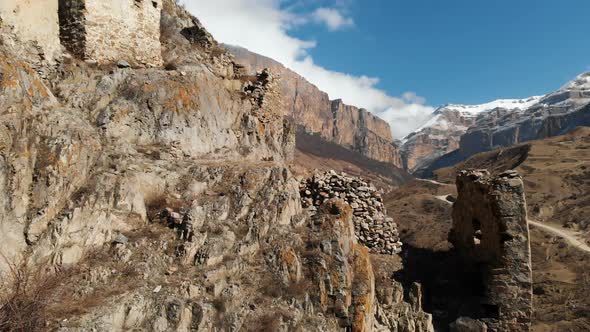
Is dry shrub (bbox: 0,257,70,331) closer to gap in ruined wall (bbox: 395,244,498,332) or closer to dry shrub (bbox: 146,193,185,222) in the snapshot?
dry shrub (bbox: 146,193,185,222)

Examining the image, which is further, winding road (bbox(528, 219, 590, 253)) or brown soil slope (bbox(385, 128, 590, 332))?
winding road (bbox(528, 219, 590, 253))

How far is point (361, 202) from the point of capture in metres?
16.3

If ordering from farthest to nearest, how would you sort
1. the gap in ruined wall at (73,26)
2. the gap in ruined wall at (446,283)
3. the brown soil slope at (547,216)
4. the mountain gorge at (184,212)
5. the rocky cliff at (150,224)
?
the brown soil slope at (547,216)
the gap in ruined wall at (446,283)
the gap in ruined wall at (73,26)
the mountain gorge at (184,212)
the rocky cliff at (150,224)

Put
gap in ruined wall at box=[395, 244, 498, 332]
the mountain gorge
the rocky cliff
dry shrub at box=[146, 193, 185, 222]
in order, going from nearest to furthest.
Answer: the rocky cliff → the mountain gorge → dry shrub at box=[146, 193, 185, 222] → gap in ruined wall at box=[395, 244, 498, 332]

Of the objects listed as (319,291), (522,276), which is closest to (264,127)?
(319,291)

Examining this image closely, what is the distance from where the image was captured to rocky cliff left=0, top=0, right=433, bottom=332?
902 centimetres

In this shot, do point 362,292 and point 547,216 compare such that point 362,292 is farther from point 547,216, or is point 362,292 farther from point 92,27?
point 547,216

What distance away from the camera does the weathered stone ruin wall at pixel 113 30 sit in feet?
48.3

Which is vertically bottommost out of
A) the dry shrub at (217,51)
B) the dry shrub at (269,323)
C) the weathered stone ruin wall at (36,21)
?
the dry shrub at (269,323)

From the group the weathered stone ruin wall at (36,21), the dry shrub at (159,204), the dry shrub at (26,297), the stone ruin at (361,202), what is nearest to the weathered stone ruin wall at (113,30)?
the weathered stone ruin wall at (36,21)

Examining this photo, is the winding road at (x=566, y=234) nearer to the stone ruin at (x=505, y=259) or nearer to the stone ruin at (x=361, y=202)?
the stone ruin at (x=505, y=259)

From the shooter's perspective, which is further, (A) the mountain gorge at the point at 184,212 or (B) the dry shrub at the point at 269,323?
(B) the dry shrub at the point at 269,323

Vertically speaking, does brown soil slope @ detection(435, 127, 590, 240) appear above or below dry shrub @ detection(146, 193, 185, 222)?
above

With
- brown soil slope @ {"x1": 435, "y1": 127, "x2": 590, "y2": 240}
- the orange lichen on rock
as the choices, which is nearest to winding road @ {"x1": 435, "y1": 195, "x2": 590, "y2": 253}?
brown soil slope @ {"x1": 435, "y1": 127, "x2": 590, "y2": 240}
